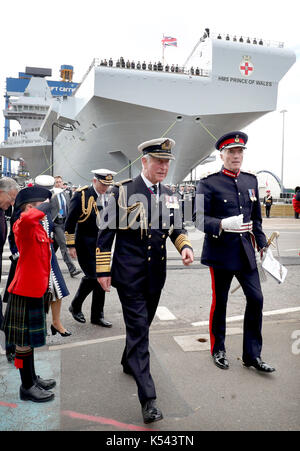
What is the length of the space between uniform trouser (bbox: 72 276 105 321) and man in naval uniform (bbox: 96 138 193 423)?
172 centimetres

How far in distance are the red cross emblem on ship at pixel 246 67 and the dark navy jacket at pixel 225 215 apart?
27.3 metres

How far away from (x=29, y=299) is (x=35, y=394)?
0.71 m

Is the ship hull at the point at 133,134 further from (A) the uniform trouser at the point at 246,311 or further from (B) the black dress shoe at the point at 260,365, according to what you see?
(B) the black dress shoe at the point at 260,365

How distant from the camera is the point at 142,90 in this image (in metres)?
27.3

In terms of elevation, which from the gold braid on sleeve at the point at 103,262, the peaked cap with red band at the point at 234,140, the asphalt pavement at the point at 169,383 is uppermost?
the peaked cap with red band at the point at 234,140

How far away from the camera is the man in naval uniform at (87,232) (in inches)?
190

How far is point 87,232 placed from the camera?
5027 millimetres

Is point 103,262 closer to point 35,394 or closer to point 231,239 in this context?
point 35,394

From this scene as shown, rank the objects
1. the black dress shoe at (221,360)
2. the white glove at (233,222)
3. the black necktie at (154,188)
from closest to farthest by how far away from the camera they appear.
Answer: the black necktie at (154,188) → the white glove at (233,222) → the black dress shoe at (221,360)

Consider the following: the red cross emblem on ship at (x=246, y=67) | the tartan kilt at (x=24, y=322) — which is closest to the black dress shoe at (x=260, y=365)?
the tartan kilt at (x=24, y=322)

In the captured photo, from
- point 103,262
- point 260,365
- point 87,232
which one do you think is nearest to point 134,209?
point 103,262

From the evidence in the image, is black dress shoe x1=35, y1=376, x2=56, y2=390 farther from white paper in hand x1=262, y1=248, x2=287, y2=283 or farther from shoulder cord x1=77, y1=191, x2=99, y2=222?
shoulder cord x1=77, y1=191, x2=99, y2=222

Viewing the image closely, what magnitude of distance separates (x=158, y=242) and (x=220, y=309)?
1087mm

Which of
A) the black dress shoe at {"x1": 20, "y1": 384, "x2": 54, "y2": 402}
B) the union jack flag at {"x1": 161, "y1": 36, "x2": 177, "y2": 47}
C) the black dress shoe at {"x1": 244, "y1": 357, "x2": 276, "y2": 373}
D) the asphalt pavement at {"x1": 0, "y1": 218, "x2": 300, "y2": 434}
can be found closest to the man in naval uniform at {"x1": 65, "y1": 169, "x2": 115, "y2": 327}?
the asphalt pavement at {"x1": 0, "y1": 218, "x2": 300, "y2": 434}
